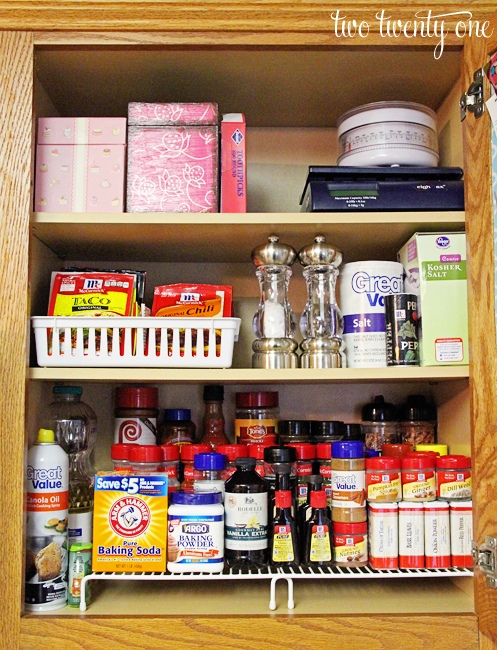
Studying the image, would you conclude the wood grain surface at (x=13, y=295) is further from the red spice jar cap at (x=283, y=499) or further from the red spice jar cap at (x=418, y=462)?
the red spice jar cap at (x=418, y=462)

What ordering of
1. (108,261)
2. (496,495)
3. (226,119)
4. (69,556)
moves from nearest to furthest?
A: (496,495) → (69,556) → (226,119) → (108,261)

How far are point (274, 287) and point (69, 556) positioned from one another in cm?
70

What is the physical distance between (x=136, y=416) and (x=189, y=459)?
226mm

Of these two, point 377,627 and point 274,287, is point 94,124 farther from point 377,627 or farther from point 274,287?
point 377,627

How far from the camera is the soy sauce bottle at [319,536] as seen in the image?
1145 mm

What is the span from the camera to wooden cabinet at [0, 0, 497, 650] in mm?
1060

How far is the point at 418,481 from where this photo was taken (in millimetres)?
1155

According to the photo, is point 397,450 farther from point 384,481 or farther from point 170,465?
point 170,465

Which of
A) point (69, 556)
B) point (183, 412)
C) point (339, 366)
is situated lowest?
point (69, 556)

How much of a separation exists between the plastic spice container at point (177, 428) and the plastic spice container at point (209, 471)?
0.18 m

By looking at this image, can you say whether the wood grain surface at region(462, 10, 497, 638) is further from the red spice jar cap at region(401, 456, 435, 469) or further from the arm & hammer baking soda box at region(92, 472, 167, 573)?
the arm & hammer baking soda box at region(92, 472, 167, 573)

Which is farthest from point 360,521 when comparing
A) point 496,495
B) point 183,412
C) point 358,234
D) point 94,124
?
point 94,124

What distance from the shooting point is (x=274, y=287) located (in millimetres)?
1347

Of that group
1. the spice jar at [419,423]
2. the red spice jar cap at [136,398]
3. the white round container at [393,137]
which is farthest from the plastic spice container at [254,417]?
the white round container at [393,137]
